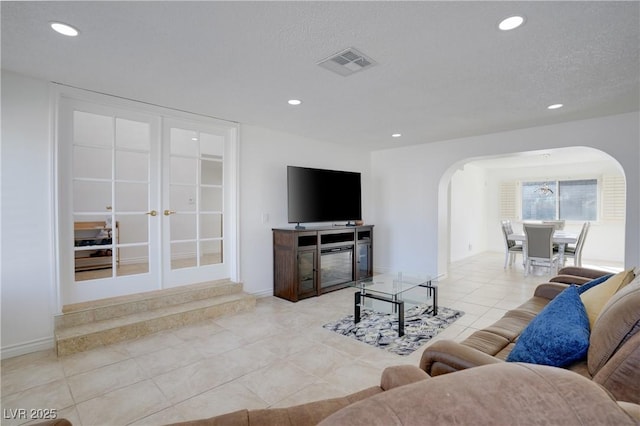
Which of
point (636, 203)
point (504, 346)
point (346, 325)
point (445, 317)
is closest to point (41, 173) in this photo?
point (346, 325)

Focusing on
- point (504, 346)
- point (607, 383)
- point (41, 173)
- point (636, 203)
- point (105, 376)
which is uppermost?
point (41, 173)

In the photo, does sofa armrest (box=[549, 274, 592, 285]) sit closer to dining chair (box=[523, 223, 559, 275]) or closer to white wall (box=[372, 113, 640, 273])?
white wall (box=[372, 113, 640, 273])

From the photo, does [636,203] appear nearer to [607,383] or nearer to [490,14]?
[490,14]

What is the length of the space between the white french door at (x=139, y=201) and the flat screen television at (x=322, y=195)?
0.87m

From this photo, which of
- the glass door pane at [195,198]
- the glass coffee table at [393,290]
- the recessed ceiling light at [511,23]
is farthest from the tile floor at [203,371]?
the recessed ceiling light at [511,23]

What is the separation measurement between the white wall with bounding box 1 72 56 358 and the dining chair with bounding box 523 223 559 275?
22.1 feet

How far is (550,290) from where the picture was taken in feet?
8.66

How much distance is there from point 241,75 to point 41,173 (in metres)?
1.98

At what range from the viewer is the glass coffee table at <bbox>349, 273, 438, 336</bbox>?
10.0 ft

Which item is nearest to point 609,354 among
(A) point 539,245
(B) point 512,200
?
(A) point 539,245

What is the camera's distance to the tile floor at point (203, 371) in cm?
199

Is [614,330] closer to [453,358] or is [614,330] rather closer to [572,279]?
[453,358]

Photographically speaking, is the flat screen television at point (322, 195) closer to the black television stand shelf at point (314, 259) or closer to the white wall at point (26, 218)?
the black television stand shelf at point (314, 259)

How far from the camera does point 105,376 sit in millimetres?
2328
